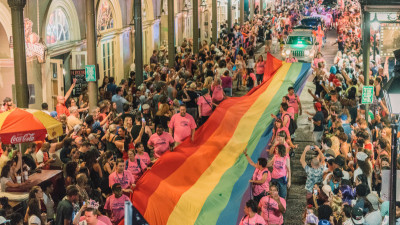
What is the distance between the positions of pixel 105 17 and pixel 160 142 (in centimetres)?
1380

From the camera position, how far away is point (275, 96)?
2127cm

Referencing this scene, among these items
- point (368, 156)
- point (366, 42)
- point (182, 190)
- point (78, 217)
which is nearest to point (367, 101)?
point (366, 42)

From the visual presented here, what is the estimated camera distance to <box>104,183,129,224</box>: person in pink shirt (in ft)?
40.0

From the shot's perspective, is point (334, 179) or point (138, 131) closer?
point (334, 179)

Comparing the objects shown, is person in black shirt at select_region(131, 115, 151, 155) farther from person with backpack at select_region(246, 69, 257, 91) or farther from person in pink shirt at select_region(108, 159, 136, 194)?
person with backpack at select_region(246, 69, 257, 91)

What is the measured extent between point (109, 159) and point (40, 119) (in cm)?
147

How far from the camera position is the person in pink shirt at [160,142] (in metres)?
15.6

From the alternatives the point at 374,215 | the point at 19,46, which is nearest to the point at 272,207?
the point at 374,215

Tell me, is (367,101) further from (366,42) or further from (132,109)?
(132,109)

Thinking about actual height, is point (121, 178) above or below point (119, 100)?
below

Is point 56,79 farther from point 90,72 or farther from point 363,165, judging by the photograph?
point 363,165

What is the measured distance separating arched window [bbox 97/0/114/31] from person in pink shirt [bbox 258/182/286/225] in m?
16.1

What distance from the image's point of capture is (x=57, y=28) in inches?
902

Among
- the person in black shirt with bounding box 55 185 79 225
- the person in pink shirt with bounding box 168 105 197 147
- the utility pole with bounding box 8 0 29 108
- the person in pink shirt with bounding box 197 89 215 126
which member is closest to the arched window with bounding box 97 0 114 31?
the person in pink shirt with bounding box 197 89 215 126
